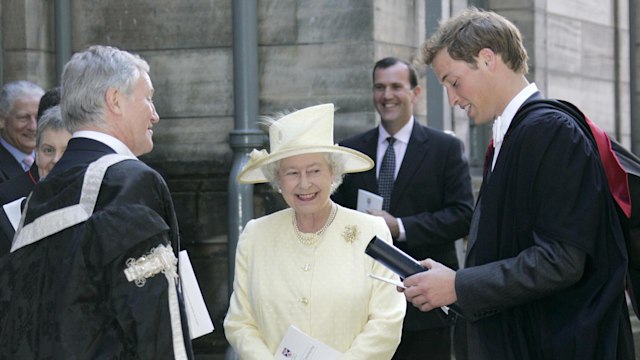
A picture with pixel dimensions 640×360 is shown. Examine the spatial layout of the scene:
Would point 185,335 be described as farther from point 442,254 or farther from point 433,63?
point 442,254

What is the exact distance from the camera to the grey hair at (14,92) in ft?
24.0

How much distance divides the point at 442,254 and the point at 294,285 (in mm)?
1966

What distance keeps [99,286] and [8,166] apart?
3610 mm

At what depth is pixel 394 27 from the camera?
789 cm

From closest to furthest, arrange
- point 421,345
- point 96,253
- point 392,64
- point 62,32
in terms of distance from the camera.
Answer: point 96,253
point 421,345
point 392,64
point 62,32

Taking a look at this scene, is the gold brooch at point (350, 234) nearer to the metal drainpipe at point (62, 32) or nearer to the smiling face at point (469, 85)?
the smiling face at point (469, 85)

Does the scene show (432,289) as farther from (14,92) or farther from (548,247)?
(14,92)

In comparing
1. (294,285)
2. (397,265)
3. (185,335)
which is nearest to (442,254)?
(294,285)

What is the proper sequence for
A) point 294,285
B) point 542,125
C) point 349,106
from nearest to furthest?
point 542,125
point 294,285
point 349,106

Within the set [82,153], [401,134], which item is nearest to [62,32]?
[401,134]

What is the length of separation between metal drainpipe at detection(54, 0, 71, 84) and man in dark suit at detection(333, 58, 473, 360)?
90.5 inches

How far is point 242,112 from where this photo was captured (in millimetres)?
7613

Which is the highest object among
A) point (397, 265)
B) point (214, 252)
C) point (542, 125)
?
point (542, 125)

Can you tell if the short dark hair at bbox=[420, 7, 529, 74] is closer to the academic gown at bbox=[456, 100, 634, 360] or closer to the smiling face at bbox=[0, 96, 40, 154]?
the academic gown at bbox=[456, 100, 634, 360]
